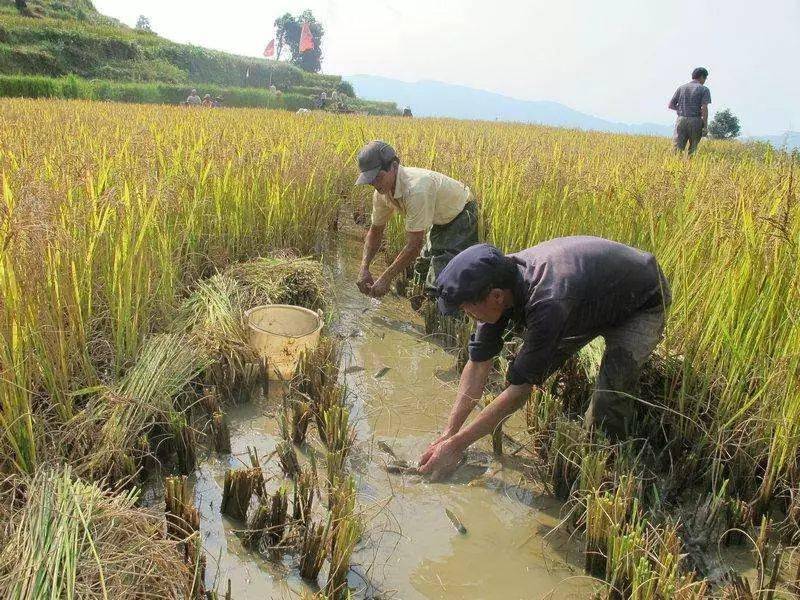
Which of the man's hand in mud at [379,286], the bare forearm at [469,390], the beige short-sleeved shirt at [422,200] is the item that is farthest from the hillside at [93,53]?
the bare forearm at [469,390]

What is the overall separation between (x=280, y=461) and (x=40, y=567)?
1.17 meters

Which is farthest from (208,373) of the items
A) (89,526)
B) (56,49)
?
(56,49)

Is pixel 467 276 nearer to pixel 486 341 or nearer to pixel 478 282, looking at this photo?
pixel 478 282

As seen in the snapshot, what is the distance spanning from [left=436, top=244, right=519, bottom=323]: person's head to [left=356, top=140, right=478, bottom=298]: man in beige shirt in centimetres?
160

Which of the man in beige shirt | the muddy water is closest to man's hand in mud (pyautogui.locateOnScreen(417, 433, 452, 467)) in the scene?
the muddy water

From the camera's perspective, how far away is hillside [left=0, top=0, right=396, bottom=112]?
21203 millimetres

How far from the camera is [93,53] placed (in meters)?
23.9

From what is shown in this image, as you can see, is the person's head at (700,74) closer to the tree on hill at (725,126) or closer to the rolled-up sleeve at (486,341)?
the rolled-up sleeve at (486,341)

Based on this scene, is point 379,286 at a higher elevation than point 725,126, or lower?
lower

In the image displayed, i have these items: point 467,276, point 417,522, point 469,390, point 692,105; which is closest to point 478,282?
point 467,276

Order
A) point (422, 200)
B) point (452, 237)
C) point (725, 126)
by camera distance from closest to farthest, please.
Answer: point (422, 200), point (452, 237), point (725, 126)

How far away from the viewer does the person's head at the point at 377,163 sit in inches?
137

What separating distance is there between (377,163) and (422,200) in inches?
16.2

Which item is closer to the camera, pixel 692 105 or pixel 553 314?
pixel 553 314
